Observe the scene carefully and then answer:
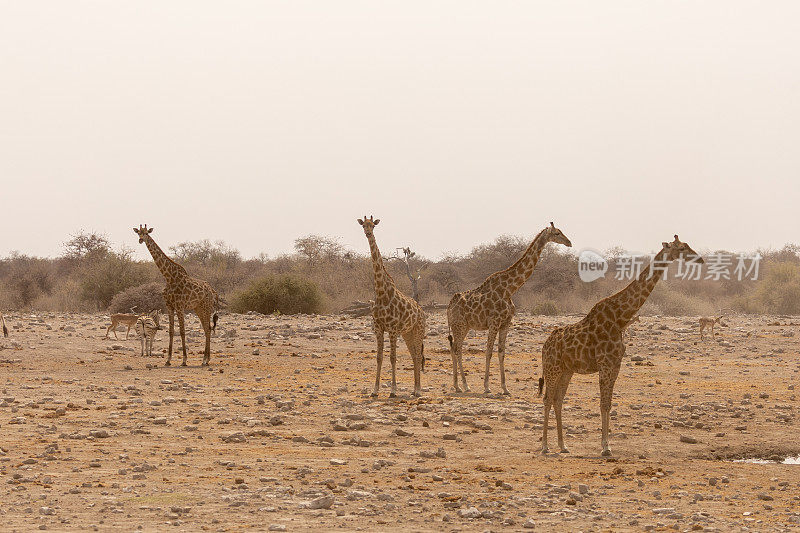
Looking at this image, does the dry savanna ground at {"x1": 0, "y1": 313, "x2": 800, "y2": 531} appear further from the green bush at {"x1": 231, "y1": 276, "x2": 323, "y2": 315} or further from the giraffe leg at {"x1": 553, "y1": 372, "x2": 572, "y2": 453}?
the green bush at {"x1": 231, "y1": 276, "x2": 323, "y2": 315}

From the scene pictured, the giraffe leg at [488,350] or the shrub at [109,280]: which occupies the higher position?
the shrub at [109,280]

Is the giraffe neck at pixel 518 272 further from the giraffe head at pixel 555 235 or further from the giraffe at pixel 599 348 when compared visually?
the giraffe at pixel 599 348

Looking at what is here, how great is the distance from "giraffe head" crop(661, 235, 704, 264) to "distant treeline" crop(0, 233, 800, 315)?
24572 millimetres

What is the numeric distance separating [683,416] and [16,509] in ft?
33.6

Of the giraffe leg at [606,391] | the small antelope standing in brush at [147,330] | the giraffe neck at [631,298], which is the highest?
the giraffe neck at [631,298]

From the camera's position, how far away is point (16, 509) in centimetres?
873

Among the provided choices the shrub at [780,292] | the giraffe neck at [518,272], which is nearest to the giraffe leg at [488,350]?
the giraffe neck at [518,272]

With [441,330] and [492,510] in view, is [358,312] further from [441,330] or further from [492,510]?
[492,510]

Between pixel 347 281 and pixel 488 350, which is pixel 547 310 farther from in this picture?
pixel 488 350

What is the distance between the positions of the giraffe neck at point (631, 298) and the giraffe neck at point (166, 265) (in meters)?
11.7

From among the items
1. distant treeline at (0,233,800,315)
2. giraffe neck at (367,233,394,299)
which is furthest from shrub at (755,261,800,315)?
giraffe neck at (367,233,394,299)

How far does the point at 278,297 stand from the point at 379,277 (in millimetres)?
20559

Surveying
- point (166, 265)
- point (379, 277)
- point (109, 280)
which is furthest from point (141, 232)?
point (109, 280)

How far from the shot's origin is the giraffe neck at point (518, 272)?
58.3 feet
